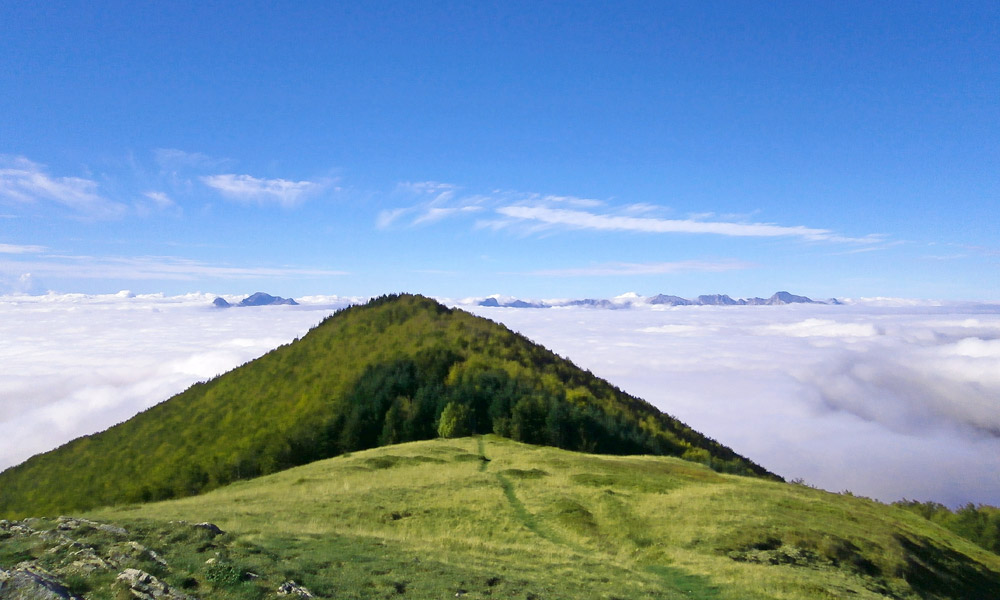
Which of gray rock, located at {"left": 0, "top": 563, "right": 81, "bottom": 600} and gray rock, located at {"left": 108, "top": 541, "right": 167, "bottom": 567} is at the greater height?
gray rock, located at {"left": 0, "top": 563, "right": 81, "bottom": 600}

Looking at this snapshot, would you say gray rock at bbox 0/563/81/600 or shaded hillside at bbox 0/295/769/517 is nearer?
gray rock at bbox 0/563/81/600

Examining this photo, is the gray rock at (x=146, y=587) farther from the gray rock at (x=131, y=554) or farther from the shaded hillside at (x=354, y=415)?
the shaded hillside at (x=354, y=415)

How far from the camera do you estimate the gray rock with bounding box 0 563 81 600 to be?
11.3m

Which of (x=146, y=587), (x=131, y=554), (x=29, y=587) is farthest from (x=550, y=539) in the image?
(x=29, y=587)

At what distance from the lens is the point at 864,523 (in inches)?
1698

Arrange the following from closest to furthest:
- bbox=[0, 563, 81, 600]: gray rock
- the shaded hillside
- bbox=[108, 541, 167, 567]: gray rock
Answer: bbox=[0, 563, 81, 600]: gray rock < bbox=[108, 541, 167, 567]: gray rock < the shaded hillside

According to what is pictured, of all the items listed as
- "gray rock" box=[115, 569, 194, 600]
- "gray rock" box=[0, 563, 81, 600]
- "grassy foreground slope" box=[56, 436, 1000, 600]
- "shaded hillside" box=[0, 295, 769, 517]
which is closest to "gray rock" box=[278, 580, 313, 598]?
"grassy foreground slope" box=[56, 436, 1000, 600]

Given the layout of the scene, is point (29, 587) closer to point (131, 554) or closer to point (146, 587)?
point (146, 587)

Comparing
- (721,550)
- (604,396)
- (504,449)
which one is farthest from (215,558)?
(604,396)

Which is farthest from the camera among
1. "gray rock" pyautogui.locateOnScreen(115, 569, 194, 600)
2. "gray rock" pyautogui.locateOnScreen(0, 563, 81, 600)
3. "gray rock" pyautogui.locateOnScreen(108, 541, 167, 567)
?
"gray rock" pyautogui.locateOnScreen(108, 541, 167, 567)

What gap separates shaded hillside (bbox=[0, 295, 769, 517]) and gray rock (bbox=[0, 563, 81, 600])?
83.4 metres

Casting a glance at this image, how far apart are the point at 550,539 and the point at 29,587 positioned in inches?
1068

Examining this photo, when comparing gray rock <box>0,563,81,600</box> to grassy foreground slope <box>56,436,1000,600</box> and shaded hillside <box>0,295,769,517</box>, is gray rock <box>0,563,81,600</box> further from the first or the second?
shaded hillside <box>0,295,769,517</box>

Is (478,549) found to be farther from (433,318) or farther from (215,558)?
(433,318)
